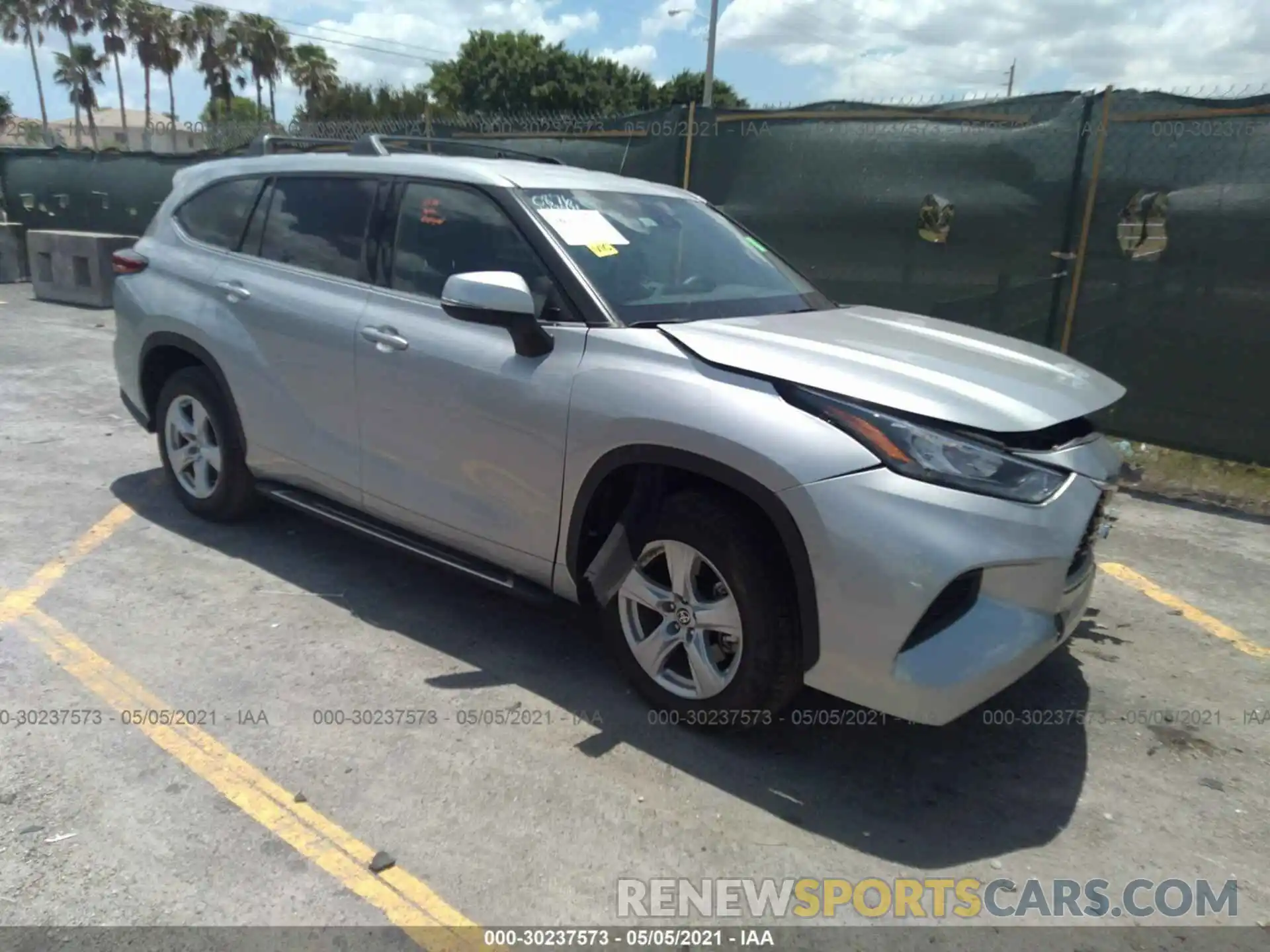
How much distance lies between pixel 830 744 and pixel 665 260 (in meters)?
1.90

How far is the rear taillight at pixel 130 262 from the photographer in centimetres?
509

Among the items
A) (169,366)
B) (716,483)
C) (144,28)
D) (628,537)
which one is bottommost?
(628,537)

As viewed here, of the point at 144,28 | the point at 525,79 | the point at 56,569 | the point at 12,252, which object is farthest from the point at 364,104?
the point at 56,569

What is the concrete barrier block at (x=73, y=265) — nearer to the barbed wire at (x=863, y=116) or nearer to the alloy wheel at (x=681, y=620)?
the barbed wire at (x=863, y=116)

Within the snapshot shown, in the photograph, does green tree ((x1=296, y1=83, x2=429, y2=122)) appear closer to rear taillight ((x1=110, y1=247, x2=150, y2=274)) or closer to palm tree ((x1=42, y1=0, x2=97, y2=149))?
palm tree ((x1=42, y1=0, x2=97, y2=149))

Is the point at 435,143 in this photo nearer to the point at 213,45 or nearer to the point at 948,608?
the point at 948,608

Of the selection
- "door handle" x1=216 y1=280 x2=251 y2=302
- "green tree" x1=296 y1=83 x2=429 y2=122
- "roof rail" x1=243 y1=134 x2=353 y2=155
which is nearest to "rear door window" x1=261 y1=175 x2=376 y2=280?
"door handle" x1=216 y1=280 x2=251 y2=302

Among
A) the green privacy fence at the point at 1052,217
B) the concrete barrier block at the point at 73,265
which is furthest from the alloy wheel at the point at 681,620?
the concrete barrier block at the point at 73,265

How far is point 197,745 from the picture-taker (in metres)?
3.23

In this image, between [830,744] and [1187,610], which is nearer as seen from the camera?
[830,744]

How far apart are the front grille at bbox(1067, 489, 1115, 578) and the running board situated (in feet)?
5.71

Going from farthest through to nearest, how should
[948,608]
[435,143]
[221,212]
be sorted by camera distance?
1. [435,143]
2. [221,212]
3. [948,608]

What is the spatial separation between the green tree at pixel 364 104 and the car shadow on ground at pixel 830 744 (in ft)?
130

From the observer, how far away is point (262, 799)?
2982 millimetres
